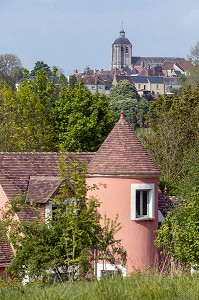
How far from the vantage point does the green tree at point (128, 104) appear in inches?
4710

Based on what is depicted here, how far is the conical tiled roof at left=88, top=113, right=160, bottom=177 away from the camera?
30.8m

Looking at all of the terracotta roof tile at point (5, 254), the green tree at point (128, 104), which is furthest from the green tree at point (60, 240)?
the green tree at point (128, 104)

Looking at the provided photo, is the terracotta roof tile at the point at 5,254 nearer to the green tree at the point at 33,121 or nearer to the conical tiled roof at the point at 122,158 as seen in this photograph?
the conical tiled roof at the point at 122,158

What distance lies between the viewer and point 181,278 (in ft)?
51.8

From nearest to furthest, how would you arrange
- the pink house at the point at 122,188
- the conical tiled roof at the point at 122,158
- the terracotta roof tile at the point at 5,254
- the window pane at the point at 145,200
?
1. the terracotta roof tile at the point at 5,254
2. the pink house at the point at 122,188
3. the conical tiled roof at the point at 122,158
4. the window pane at the point at 145,200

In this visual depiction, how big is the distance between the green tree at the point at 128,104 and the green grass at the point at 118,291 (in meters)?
94.6

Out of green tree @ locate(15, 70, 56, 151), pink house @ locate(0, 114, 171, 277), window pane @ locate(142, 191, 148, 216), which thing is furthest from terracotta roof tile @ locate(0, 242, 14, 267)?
green tree @ locate(15, 70, 56, 151)

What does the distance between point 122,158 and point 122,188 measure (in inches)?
39.6

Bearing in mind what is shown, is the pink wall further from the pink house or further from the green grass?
the green grass

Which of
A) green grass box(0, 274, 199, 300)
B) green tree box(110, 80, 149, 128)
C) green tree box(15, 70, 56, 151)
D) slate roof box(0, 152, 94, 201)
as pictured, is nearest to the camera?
green grass box(0, 274, 199, 300)

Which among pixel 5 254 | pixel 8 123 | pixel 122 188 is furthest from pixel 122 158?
pixel 8 123

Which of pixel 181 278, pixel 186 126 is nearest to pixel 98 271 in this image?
pixel 181 278

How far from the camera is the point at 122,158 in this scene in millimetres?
31172

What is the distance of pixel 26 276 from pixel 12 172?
24.1 feet
